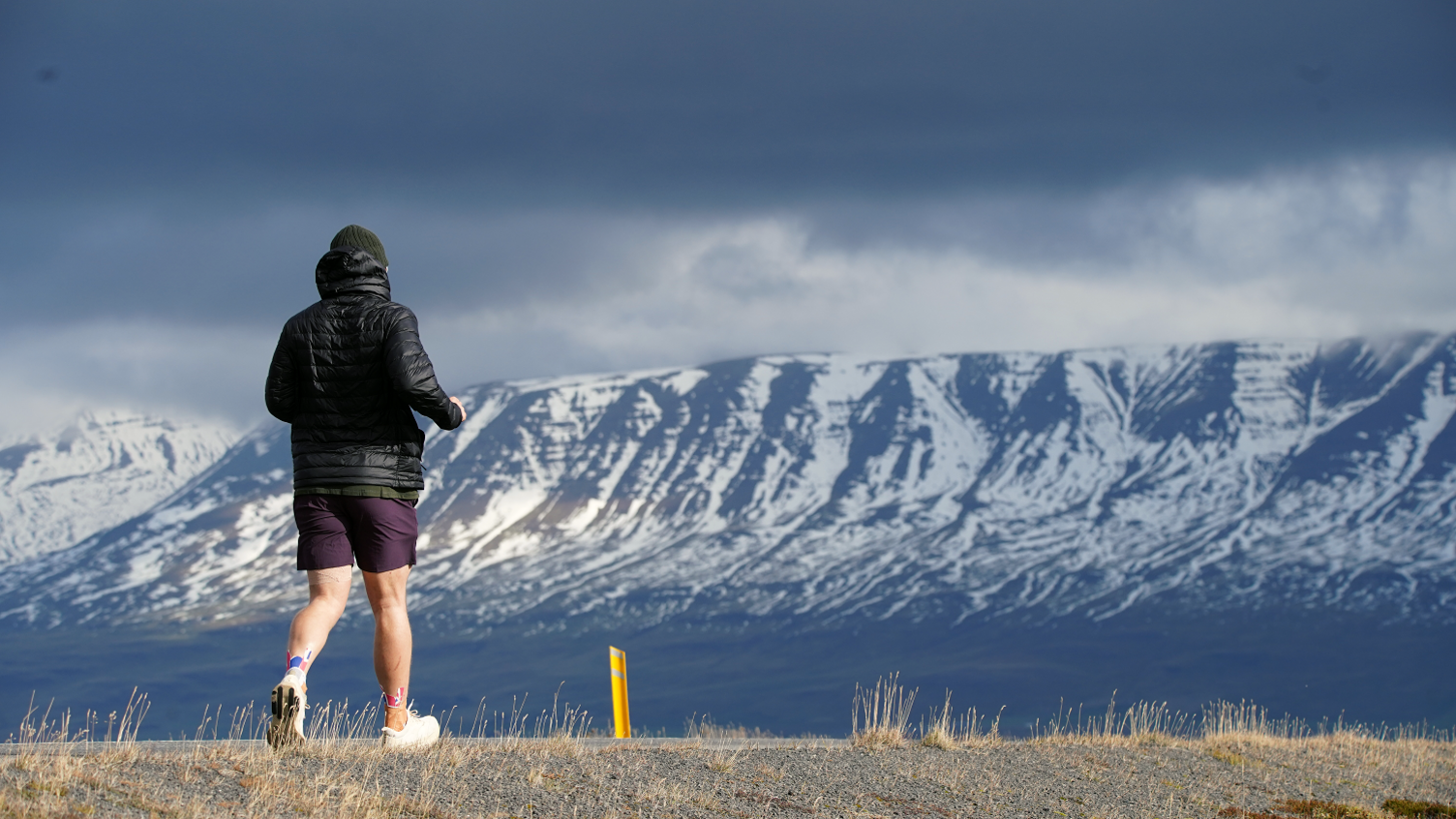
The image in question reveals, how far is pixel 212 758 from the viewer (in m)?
7.69

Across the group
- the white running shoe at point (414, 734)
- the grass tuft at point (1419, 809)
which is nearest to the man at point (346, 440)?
the white running shoe at point (414, 734)

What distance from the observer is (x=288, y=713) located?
24.7 ft

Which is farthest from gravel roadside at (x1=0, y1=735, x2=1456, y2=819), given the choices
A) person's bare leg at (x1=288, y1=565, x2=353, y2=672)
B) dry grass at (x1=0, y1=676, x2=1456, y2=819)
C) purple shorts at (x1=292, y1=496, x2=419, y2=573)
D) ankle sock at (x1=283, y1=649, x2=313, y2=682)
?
purple shorts at (x1=292, y1=496, x2=419, y2=573)

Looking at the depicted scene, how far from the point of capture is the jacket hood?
775 cm

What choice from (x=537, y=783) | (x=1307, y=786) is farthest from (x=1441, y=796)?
(x=537, y=783)

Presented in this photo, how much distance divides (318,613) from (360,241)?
2013 millimetres

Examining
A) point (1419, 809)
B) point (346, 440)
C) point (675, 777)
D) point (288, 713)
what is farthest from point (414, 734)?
point (1419, 809)

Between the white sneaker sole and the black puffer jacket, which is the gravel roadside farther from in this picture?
the black puffer jacket

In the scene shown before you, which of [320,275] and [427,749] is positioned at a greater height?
[320,275]

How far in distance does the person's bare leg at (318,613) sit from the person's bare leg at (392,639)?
0.15 metres

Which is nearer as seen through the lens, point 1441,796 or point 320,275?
point 320,275

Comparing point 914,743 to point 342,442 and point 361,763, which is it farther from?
point 342,442

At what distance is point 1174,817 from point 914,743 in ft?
9.75

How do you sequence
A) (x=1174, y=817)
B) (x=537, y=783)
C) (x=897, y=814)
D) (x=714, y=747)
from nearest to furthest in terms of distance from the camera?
1. (x=537, y=783)
2. (x=897, y=814)
3. (x=1174, y=817)
4. (x=714, y=747)
